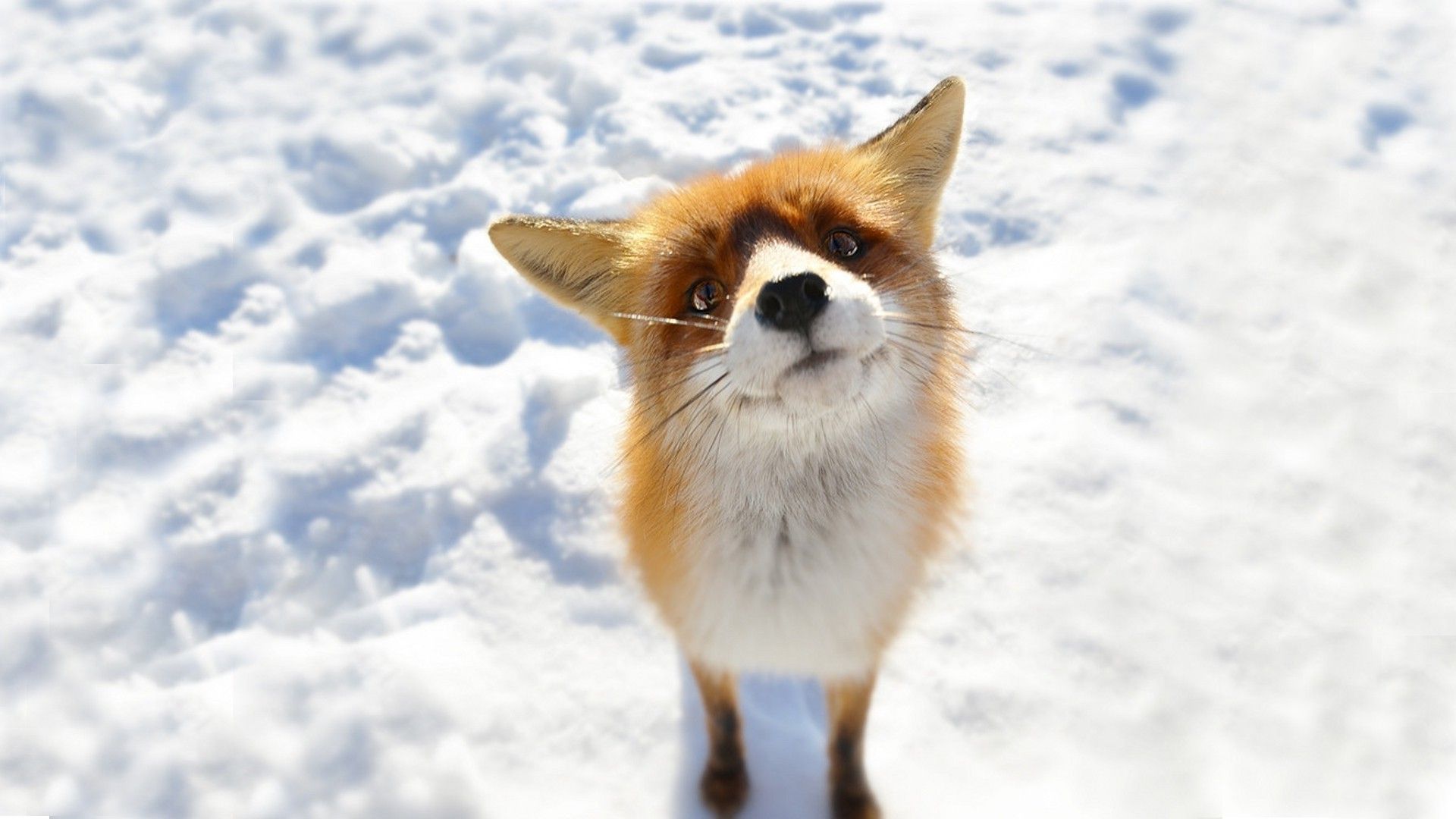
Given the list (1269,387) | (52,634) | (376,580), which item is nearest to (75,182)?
(52,634)

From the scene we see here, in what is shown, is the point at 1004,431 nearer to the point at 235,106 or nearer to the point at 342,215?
the point at 342,215

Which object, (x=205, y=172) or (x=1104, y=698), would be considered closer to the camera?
(x=1104, y=698)

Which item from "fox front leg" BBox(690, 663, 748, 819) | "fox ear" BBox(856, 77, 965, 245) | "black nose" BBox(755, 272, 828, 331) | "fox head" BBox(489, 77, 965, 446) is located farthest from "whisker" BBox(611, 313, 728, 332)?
"fox front leg" BBox(690, 663, 748, 819)

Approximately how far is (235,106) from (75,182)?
800mm

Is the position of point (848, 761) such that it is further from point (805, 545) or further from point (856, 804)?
point (805, 545)

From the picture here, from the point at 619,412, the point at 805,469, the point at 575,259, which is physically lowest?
the point at 619,412

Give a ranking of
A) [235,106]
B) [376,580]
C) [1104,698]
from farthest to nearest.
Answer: [235,106], [376,580], [1104,698]

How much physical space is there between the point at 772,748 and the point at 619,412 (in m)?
1.27

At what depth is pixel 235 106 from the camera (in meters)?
4.27

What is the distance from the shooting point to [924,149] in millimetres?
2230

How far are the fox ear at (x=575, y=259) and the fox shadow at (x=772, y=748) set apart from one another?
1233mm

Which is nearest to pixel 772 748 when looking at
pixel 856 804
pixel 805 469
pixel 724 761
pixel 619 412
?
pixel 724 761

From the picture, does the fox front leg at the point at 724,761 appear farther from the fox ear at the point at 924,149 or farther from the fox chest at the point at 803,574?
the fox ear at the point at 924,149

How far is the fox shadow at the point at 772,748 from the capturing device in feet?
8.26
